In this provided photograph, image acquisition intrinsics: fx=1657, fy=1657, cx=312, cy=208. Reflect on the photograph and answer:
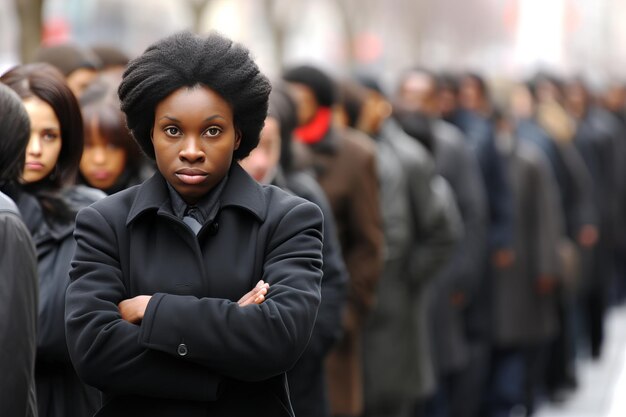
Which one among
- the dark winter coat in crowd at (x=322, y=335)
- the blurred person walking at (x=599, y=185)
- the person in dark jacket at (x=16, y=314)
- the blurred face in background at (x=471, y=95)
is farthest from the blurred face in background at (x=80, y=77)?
the blurred person walking at (x=599, y=185)

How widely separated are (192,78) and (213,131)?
0.48 feet

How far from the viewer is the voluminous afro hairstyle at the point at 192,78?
4266 millimetres

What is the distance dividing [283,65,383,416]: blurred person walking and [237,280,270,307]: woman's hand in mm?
4328

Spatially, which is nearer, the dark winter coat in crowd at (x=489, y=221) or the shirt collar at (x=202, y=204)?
the shirt collar at (x=202, y=204)

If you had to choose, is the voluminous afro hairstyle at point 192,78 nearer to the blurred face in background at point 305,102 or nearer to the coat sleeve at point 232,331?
the coat sleeve at point 232,331

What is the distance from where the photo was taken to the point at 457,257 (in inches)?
447

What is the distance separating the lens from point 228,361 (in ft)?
13.6

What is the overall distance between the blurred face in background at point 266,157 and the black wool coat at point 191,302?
8.67 feet

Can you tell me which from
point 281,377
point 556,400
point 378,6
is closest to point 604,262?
point 556,400

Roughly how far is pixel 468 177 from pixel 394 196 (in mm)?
1856

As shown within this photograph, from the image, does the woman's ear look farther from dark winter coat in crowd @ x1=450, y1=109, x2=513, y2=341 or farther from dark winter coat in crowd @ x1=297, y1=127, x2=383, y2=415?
dark winter coat in crowd @ x1=450, y1=109, x2=513, y2=341

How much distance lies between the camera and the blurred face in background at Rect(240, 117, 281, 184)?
23.2 feet

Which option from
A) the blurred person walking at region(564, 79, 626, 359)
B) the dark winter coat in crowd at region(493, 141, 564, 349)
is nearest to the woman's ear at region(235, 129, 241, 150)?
the dark winter coat in crowd at region(493, 141, 564, 349)

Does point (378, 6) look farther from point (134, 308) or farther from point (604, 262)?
point (134, 308)
